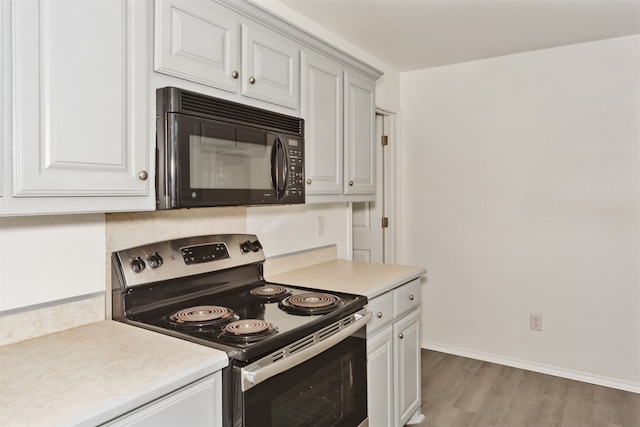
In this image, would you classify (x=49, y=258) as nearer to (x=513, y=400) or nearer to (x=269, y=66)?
(x=269, y=66)

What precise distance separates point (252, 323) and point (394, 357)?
1.05m

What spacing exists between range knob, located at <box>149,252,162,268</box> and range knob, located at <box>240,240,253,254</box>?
1.49 feet

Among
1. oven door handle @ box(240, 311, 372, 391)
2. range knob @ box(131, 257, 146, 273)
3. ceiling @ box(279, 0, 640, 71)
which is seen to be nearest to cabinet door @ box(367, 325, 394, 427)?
oven door handle @ box(240, 311, 372, 391)

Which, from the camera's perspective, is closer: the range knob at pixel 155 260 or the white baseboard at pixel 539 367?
the range knob at pixel 155 260

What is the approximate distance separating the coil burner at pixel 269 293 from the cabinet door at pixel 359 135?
74cm

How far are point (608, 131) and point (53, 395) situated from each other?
3.38 meters

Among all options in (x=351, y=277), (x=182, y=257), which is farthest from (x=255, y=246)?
(x=351, y=277)

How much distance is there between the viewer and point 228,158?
63.5 inches

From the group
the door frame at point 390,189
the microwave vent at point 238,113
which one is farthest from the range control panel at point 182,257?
the door frame at point 390,189

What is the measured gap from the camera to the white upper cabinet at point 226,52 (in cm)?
144

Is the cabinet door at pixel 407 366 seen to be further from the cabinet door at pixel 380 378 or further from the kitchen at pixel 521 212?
the kitchen at pixel 521 212

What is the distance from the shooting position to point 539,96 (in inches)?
125

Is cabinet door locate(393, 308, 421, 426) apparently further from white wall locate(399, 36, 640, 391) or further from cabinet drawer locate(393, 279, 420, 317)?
white wall locate(399, 36, 640, 391)

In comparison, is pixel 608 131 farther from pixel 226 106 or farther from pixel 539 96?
pixel 226 106
